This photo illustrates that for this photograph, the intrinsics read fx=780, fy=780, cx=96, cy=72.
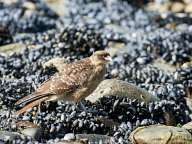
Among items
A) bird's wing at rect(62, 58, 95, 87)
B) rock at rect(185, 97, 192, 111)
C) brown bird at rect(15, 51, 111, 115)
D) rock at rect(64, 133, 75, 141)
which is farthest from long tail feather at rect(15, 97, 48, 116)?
rock at rect(185, 97, 192, 111)

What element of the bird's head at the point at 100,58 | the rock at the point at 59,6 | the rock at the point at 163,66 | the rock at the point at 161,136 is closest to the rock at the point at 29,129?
the rock at the point at 161,136

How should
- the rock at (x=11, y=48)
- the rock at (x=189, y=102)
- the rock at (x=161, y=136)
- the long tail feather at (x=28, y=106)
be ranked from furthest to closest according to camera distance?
1. the rock at (x=11, y=48)
2. the rock at (x=189, y=102)
3. the long tail feather at (x=28, y=106)
4. the rock at (x=161, y=136)

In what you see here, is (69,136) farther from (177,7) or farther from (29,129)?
(177,7)

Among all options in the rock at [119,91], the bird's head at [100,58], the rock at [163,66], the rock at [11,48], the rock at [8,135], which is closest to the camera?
the rock at [8,135]

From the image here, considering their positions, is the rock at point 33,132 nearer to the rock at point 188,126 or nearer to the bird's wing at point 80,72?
the bird's wing at point 80,72

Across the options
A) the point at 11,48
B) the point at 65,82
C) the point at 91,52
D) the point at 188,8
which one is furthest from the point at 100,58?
the point at 188,8

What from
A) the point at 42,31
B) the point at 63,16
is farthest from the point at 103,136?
the point at 63,16

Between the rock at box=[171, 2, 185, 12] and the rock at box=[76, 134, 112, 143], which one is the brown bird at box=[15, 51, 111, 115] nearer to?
the rock at box=[76, 134, 112, 143]
